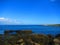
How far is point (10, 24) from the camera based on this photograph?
174 cm

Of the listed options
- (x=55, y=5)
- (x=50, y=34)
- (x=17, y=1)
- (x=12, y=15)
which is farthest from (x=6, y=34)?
(x=55, y=5)

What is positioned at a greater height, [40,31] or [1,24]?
[1,24]

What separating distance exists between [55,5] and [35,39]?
626mm

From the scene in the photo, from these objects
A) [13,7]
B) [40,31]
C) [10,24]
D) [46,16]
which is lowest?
[40,31]

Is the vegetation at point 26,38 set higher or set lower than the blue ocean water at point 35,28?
lower

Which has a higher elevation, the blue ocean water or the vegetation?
the blue ocean water

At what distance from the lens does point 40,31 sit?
1761mm

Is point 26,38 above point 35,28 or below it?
below

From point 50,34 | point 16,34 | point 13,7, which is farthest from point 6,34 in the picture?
point 50,34

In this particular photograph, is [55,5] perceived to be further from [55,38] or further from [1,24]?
[1,24]

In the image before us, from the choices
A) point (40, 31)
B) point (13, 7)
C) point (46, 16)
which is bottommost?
point (40, 31)

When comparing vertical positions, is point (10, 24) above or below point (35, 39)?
above

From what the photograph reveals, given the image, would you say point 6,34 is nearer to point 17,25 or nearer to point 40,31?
point 17,25

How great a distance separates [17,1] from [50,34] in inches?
28.7
